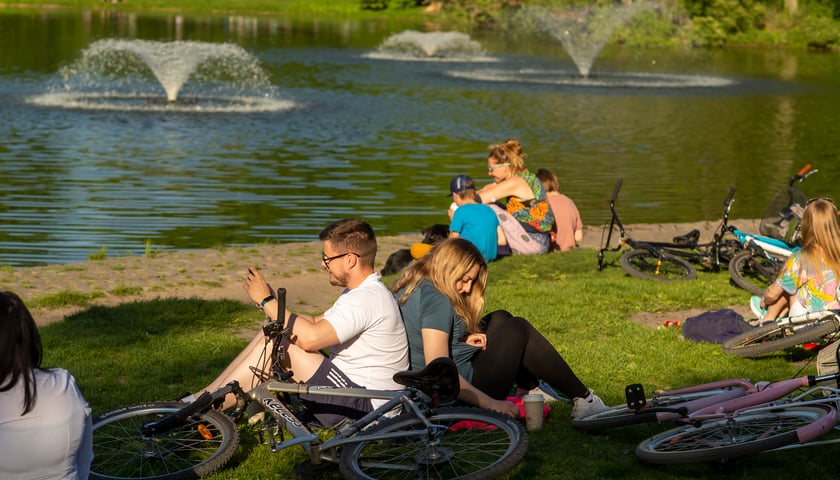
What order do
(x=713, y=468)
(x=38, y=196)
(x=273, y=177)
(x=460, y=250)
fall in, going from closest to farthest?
1. (x=713, y=468)
2. (x=460, y=250)
3. (x=38, y=196)
4. (x=273, y=177)

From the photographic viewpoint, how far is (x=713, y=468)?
5711 mm

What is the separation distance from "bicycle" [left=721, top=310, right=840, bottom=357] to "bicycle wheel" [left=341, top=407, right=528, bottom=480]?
273 cm

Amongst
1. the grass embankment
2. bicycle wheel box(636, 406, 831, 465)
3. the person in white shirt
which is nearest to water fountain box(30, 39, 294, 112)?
the grass embankment

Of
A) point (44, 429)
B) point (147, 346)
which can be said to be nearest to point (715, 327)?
point (147, 346)

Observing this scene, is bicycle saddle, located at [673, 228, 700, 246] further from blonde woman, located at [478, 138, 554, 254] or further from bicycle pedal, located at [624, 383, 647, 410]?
bicycle pedal, located at [624, 383, 647, 410]

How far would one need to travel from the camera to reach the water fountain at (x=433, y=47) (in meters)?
51.6

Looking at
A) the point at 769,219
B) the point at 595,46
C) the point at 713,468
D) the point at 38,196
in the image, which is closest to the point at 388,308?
the point at 713,468

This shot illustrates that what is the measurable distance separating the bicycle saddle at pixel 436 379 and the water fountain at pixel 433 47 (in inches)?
1796

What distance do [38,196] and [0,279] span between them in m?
6.64

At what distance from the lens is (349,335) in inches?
226

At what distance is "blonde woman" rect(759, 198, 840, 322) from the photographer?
26.5ft

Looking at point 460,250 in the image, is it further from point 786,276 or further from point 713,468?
point 786,276

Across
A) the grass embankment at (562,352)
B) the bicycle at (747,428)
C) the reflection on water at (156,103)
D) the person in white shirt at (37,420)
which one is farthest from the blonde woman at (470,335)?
the reflection on water at (156,103)

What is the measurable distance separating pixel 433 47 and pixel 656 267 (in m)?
42.7
